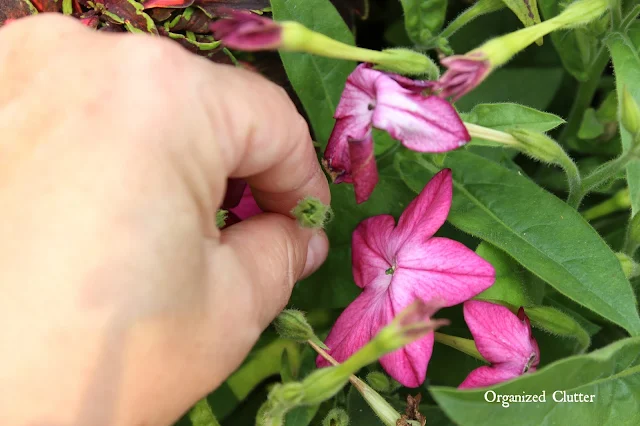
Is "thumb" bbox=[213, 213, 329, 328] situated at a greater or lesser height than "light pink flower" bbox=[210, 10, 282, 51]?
lesser

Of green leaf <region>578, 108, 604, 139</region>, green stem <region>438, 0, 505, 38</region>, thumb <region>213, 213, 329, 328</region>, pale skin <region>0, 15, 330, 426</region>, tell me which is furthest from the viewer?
green leaf <region>578, 108, 604, 139</region>

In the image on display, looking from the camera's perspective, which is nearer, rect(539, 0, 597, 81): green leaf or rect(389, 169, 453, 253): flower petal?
rect(389, 169, 453, 253): flower petal

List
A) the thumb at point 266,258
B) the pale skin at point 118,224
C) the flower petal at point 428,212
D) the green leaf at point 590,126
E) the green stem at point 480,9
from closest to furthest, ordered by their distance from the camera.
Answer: the pale skin at point 118,224 → the thumb at point 266,258 → the flower petal at point 428,212 → the green stem at point 480,9 → the green leaf at point 590,126

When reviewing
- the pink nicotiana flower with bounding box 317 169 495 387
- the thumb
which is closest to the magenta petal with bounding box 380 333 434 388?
the pink nicotiana flower with bounding box 317 169 495 387

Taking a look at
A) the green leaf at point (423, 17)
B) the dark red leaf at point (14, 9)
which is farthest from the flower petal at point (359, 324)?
the dark red leaf at point (14, 9)

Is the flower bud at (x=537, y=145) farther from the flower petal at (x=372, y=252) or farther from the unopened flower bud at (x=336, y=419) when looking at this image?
the unopened flower bud at (x=336, y=419)

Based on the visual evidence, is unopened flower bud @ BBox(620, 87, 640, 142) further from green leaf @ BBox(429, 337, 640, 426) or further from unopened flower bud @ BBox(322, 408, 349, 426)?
unopened flower bud @ BBox(322, 408, 349, 426)

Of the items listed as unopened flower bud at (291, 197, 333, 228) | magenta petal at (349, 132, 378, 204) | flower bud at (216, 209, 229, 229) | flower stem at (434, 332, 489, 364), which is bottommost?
flower stem at (434, 332, 489, 364)
